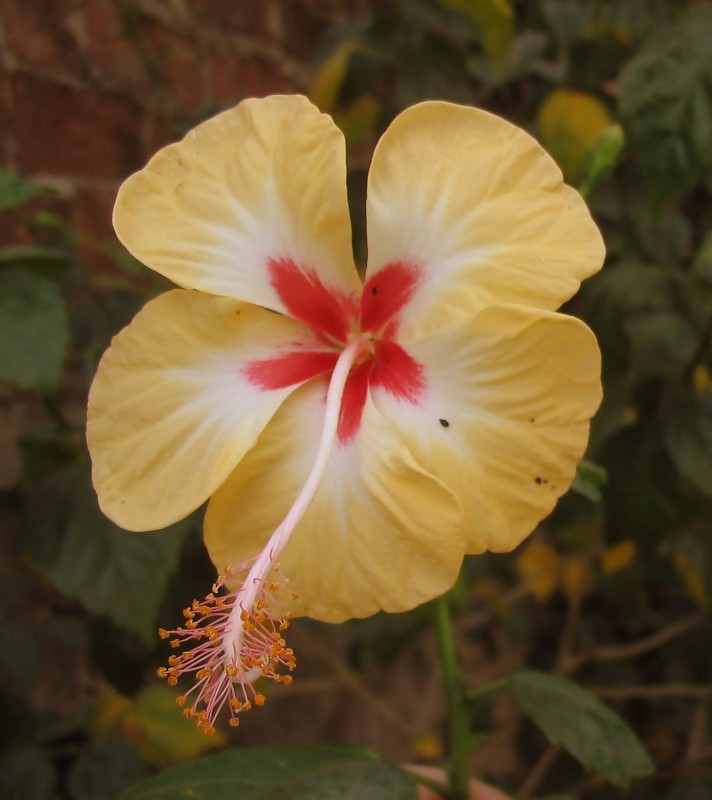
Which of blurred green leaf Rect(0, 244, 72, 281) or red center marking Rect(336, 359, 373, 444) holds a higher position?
red center marking Rect(336, 359, 373, 444)

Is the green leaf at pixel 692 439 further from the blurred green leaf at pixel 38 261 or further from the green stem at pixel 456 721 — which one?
the blurred green leaf at pixel 38 261

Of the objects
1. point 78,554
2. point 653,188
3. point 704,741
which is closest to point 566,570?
point 704,741

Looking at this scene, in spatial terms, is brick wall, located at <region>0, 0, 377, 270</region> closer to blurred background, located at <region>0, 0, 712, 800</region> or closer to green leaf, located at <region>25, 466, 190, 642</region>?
blurred background, located at <region>0, 0, 712, 800</region>

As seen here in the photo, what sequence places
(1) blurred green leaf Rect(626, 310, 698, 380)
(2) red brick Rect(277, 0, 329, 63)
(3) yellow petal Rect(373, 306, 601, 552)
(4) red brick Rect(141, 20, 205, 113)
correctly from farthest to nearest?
1. (2) red brick Rect(277, 0, 329, 63)
2. (4) red brick Rect(141, 20, 205, 113)
3. (1) blurred green leaf Rect(626, 310, 698, 380)
4. (3) yellow petal Rect(373, 306, 601, 552)

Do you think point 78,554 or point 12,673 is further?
point 12,673

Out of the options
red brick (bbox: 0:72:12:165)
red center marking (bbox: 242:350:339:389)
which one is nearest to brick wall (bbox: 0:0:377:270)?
red brick (bbox: 0:72:12:165)

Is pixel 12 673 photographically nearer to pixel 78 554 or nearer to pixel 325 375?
pixel 78 554

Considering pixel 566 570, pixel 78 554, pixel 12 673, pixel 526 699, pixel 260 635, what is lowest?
pixel 566 570
